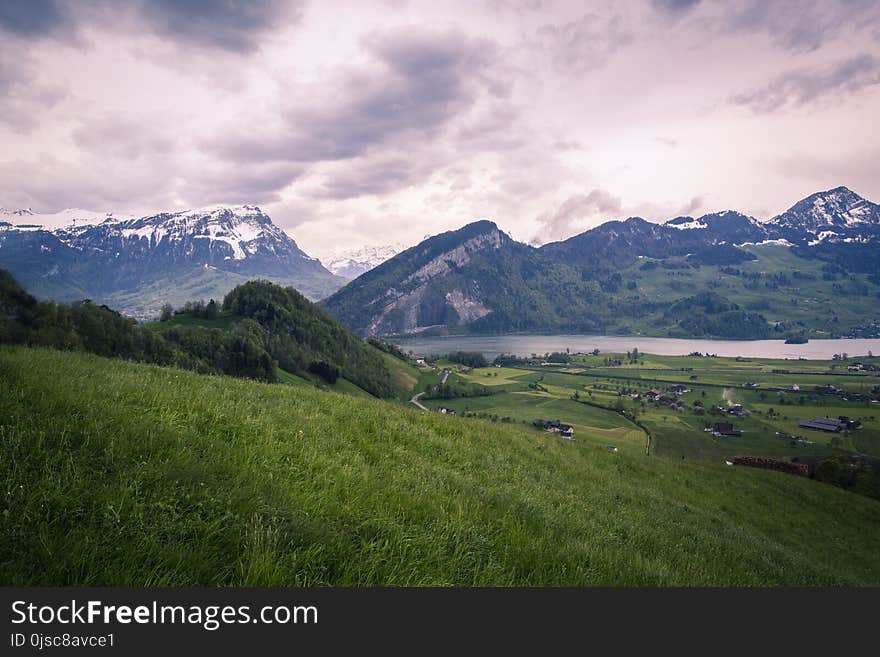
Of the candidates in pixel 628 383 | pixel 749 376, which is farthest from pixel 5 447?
pixel 749 376

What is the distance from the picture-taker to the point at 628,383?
174 m

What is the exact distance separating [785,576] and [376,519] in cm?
1187

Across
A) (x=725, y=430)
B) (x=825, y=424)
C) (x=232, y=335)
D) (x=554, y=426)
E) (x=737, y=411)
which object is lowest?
(x=725, y=430)

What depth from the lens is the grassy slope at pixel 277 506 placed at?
13.1 feet

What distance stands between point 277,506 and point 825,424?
147264 mm

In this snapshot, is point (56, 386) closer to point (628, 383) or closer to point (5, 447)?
point (5, 447)

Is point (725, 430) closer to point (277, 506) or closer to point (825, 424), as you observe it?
point (825, 424)

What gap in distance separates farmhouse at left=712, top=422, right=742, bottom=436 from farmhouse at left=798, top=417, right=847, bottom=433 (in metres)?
19.1

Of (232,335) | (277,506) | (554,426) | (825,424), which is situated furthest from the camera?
(232,335)

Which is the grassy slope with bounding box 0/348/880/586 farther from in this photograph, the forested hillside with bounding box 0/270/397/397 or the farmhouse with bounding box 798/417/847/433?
the farmhouse with bounding box 798/417/847/433

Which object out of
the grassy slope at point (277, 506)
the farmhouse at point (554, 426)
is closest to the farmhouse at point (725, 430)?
the farmhouse at point (554, 426)

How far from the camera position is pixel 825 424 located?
110m

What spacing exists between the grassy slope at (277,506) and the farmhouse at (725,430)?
109 metres

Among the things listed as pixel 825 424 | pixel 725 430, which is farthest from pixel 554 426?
pixel 825 424
